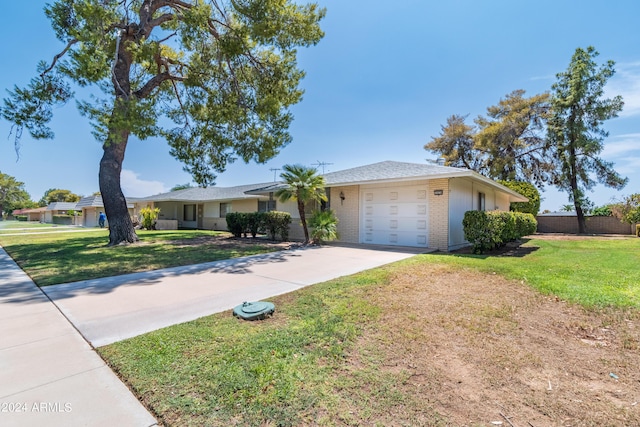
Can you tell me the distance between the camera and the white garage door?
39.6 ft

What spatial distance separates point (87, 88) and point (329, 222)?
496 inches

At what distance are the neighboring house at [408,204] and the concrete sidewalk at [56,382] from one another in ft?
34.2

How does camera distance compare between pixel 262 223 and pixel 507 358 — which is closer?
pixel 507 358

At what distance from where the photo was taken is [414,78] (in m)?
15.7

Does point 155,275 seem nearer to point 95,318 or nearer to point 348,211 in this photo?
point 95,318

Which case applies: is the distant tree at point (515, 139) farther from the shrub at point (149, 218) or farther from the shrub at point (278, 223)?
the shrub at point (149, 218)

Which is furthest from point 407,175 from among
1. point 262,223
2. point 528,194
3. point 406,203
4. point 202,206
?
point 202,206

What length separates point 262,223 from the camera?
616 inches

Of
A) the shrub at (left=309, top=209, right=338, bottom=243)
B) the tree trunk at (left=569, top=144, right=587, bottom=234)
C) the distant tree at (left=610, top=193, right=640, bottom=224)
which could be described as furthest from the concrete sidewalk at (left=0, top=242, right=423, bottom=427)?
the tree trunk at (left=569, top=144, right=587, bottom=234)

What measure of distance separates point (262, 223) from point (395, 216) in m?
6.90

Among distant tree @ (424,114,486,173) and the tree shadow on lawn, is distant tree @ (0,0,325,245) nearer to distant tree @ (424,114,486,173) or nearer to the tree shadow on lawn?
the tree shadow on lawn

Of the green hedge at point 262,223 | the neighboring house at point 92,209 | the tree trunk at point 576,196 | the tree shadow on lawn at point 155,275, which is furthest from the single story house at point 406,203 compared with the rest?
the neighboring house at point 92,209

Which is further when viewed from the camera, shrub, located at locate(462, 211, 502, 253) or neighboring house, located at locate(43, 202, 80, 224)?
neighboring house, located at locate(43, 202, 80, 224)

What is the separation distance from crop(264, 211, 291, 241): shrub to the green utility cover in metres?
10.7
